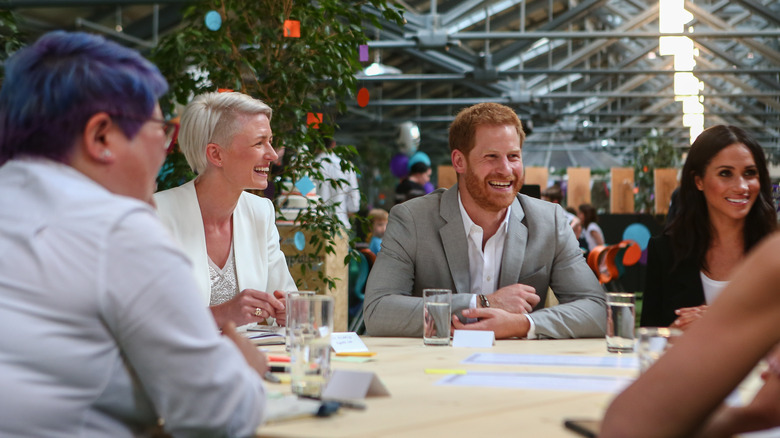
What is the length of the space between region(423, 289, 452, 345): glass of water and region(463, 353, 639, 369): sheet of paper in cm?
20

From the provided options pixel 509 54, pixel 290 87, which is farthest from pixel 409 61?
pixel 290 87

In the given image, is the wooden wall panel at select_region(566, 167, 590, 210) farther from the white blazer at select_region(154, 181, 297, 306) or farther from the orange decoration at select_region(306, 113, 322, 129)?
Result: the white blazer at select_region(154, 181, 297, 306)

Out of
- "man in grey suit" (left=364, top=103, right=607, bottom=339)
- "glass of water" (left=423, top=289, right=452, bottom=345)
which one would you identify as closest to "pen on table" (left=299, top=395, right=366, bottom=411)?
"glass of water" (left=423, top=289, right=452, bottom=345)

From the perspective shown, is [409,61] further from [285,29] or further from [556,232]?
[556,232]

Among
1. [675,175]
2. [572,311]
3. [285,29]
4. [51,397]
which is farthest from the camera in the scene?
[675,175]

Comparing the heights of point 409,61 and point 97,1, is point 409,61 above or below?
above

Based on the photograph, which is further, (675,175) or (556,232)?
(675,175)

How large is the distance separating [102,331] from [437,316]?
1168mm

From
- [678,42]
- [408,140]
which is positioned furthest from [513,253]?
[408,140]

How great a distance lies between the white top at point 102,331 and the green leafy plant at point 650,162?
15328 millimetres

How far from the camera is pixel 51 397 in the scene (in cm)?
106

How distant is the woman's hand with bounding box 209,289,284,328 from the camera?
90.4 inches

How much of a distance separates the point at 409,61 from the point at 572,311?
538 inches

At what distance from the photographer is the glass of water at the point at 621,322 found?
1.98 metres
